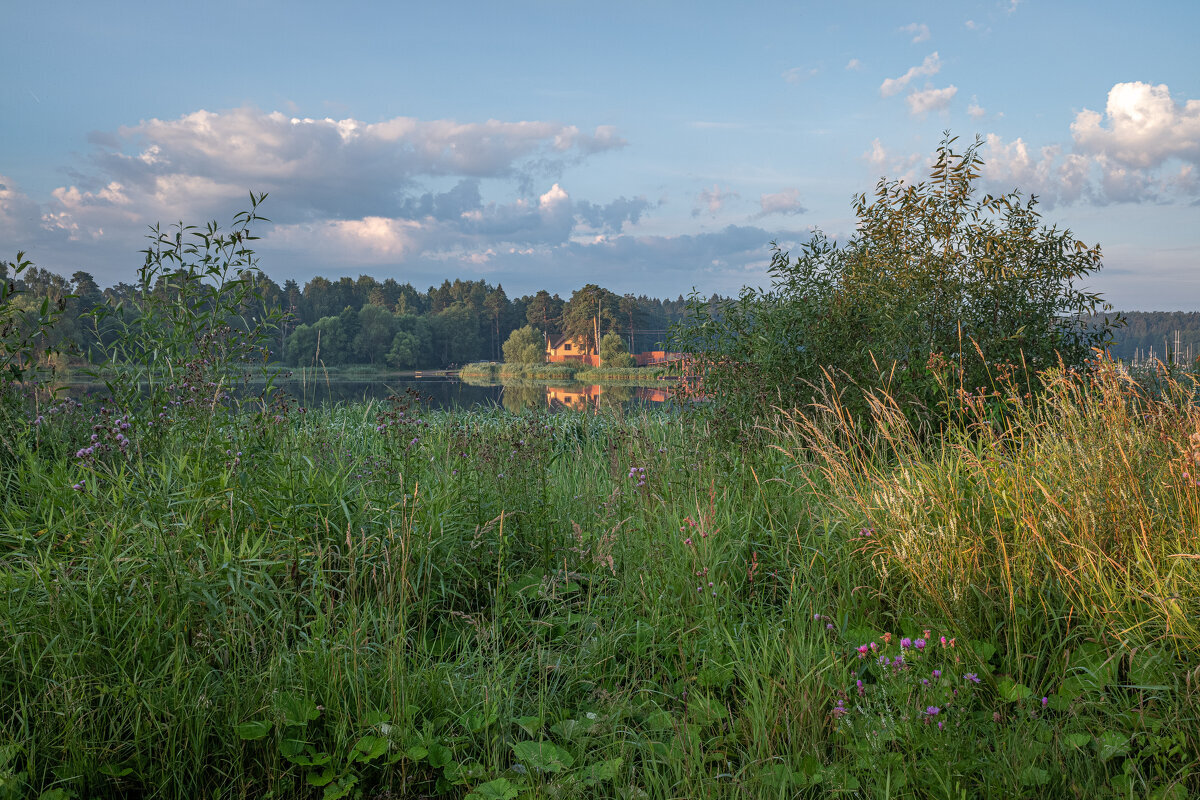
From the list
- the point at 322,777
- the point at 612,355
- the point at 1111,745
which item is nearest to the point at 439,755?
the point at 322,777

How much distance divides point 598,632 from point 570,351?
166 ft

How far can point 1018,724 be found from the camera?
87.7 inches

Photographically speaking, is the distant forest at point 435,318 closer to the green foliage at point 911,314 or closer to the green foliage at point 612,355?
the green foliage at point 612,355

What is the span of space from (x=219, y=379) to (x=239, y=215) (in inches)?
39.5

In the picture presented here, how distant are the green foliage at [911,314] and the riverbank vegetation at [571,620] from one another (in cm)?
205

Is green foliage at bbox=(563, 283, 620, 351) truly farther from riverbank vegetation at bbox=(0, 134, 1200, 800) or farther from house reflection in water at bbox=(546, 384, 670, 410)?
riverbank vegetation at bbox=(0, 134, 1200, 800)

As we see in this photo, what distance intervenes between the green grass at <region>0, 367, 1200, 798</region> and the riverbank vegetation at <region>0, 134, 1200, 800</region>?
0.06 feet

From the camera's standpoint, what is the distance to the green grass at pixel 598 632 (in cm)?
216

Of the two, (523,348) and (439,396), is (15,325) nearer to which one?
(439,396)

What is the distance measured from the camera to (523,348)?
165 feet

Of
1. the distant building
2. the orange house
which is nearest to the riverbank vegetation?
the distant building

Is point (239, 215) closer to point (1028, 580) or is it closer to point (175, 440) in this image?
point (175, 440)

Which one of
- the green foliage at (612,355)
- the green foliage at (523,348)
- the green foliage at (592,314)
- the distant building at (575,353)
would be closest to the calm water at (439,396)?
the green foliage at (612,355)

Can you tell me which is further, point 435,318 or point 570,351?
point 435,318
